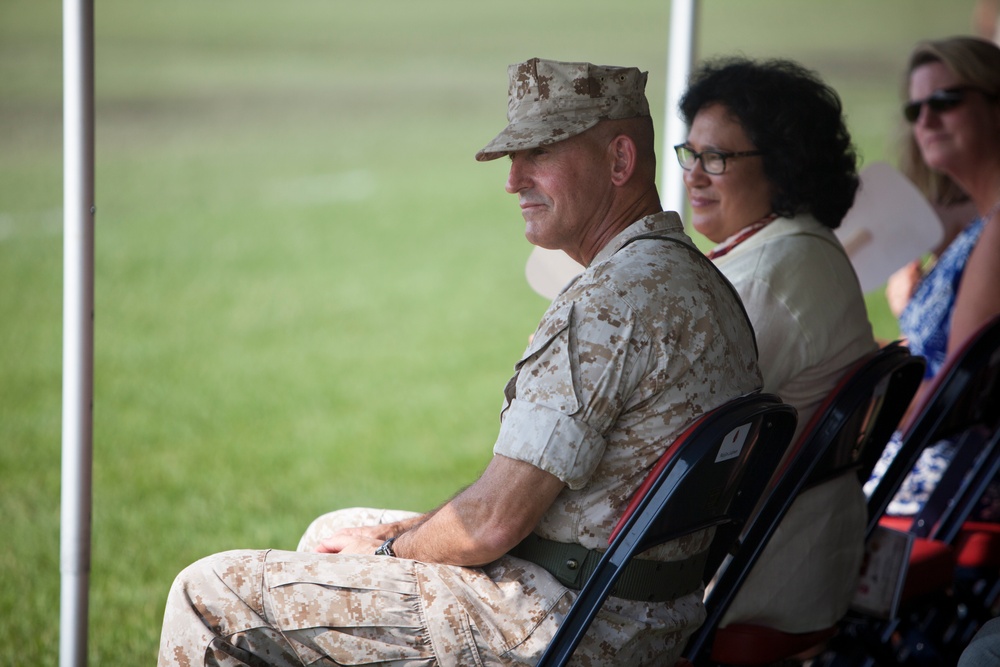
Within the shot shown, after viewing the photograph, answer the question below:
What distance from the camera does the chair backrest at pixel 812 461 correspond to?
7.80 feet

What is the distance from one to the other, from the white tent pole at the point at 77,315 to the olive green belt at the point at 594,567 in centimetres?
105

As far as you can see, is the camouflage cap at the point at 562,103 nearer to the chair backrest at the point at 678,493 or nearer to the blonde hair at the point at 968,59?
the chair backrest at the point at 678,493

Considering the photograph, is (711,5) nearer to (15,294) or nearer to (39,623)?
(15,294)

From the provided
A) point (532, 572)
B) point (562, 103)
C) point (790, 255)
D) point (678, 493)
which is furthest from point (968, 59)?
point (532, 572)

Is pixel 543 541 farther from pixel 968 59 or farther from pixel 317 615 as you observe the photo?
pixel 968 59

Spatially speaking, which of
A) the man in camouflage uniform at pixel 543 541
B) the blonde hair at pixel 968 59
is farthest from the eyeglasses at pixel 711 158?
the blonde hair at pixel 968 59

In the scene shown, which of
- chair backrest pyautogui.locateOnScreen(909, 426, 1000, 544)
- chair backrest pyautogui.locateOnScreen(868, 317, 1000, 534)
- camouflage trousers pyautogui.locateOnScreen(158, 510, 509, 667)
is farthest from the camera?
chair backrest pyautogui.locateOnScreen(909, 426, 1000, 544)

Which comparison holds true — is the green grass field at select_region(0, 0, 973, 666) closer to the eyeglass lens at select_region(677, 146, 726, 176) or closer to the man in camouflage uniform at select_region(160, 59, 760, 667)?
the man in camouflage uniform at select_region(160, 59, 760, 667)

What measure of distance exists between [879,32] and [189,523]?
29.1 meters

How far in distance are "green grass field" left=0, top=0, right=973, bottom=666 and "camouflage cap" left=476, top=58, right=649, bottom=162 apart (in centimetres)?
229

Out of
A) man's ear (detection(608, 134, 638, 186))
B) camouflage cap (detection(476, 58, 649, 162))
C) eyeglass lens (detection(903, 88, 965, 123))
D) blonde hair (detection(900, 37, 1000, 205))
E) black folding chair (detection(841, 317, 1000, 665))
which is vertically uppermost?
blonde hair (detection(900, 37, 1000, 205))

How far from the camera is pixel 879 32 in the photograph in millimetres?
30531

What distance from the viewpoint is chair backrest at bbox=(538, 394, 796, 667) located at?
6.32 feet

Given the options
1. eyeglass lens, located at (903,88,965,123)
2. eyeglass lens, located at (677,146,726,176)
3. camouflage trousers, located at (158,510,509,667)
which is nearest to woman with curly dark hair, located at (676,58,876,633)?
eyeglass lens, located at (677,146,726,176)
